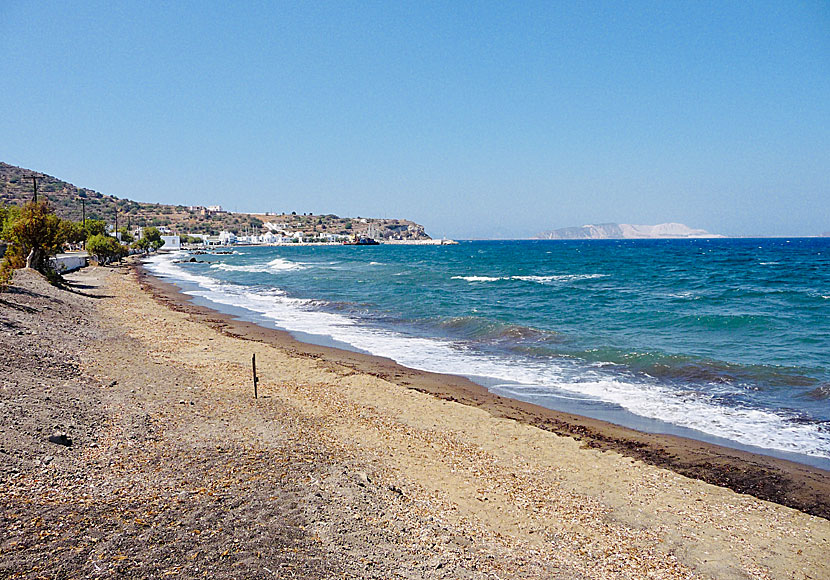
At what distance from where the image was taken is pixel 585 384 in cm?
1492

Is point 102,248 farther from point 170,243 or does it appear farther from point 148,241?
point 170,243

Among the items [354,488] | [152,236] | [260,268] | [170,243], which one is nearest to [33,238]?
[354,488]

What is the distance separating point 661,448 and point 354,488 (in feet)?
19.8

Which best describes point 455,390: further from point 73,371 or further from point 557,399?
point 73,371

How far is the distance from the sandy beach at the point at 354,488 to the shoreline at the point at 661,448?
0.17 ft

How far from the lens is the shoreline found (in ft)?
27.9

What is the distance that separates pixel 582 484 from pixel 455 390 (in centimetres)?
576

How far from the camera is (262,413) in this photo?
10734mm

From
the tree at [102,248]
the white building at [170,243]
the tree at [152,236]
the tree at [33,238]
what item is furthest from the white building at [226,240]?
the tree at [33,238]

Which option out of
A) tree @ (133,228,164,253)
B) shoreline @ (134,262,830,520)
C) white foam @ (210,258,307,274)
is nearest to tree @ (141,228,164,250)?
tree @ (133,228,164,253)

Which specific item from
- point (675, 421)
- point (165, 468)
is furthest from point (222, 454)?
point (675, 421)

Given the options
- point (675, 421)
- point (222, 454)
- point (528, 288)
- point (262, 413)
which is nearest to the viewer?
point (222, 454)

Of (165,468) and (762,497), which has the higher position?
(165,468)

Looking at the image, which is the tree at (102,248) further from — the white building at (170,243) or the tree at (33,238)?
the white building at (170,243)
